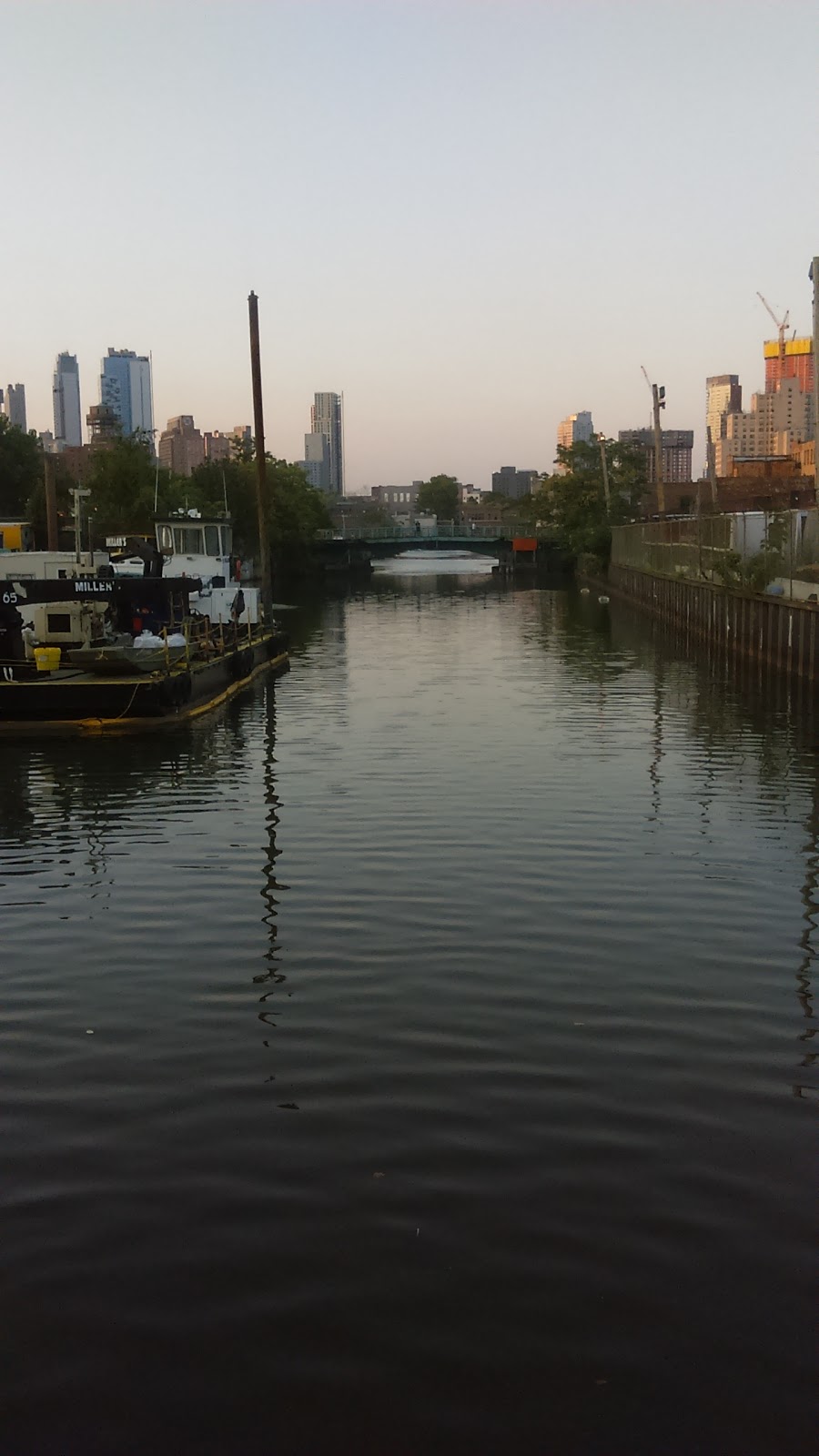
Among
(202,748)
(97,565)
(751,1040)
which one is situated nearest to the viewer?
(751,1040)

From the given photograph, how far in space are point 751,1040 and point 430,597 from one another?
10019 cm

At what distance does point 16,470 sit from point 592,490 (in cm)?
5715

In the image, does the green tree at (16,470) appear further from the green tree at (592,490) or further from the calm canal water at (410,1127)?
the calm canal water at (410,1127)

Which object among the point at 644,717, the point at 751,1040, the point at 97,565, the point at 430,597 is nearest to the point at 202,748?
the point at 644,717

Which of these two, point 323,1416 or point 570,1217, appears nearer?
point 323,1416

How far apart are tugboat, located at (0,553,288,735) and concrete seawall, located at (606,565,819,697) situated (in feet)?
53.3

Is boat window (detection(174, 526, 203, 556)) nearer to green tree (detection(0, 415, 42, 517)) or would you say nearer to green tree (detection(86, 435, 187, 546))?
green tree (detection(86, 435, 187, 546))

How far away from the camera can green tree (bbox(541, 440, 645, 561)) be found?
128 meters

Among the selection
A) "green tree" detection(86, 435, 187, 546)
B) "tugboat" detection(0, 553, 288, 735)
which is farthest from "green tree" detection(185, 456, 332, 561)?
"tugboat" detection(0, 553, 288, 735)

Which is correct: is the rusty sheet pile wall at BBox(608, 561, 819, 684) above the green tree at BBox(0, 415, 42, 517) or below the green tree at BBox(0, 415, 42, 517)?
below

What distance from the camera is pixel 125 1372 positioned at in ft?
23.0

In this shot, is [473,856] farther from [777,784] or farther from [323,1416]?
[323,1416]

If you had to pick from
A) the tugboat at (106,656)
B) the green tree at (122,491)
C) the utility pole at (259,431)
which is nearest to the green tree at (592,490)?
the green tree at (122,491)

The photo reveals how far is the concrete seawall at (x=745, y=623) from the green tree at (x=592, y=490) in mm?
57044
